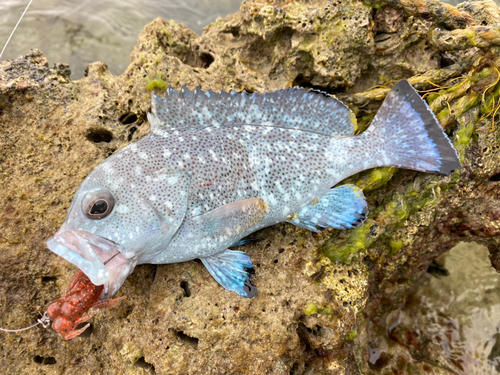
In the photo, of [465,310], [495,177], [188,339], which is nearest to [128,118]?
[188,339]

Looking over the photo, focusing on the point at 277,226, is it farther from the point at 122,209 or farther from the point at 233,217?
the point at 122,209

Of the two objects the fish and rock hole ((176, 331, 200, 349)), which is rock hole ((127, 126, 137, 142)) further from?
rock hole ((176, 331, 200, 349))

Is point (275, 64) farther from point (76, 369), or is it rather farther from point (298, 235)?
point (76, 369)

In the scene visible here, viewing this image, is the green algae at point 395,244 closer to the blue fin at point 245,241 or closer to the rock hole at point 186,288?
Answer: the blue fin at point 245,241

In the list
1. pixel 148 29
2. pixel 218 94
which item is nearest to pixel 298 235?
pixel 218 94

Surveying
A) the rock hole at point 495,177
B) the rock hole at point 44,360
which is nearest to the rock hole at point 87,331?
the rock hole at point 44,360
